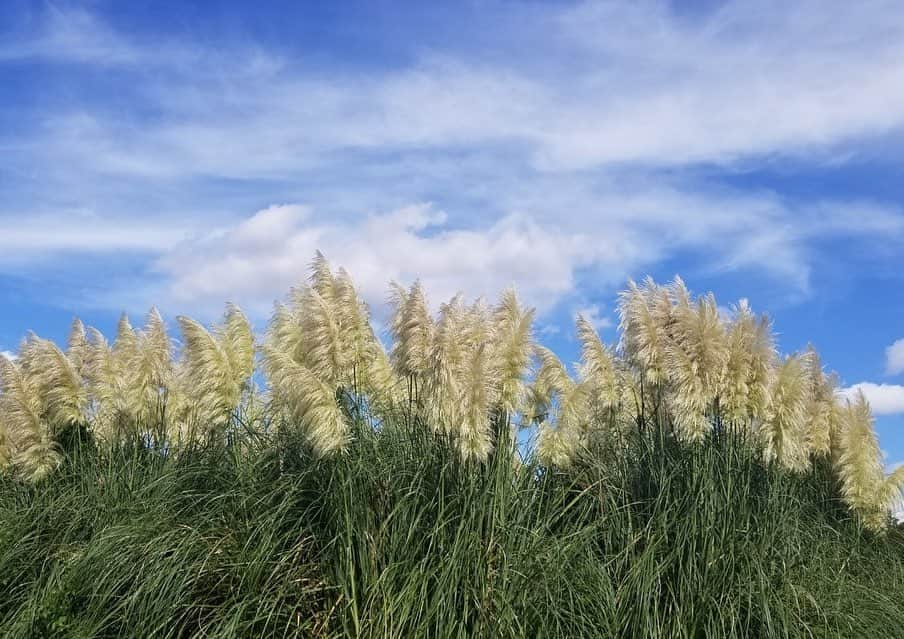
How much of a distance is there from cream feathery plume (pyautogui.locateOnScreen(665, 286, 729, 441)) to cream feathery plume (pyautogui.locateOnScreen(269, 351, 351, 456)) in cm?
246

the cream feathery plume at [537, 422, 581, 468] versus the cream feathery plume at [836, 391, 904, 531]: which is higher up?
the cream feathery plume at [836, 391, 904, 531]

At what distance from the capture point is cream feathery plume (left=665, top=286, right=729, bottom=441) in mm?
6738

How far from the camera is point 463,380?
19.1 feet

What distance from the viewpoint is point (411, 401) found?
6586 mm

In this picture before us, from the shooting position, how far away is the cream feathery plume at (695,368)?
674 cm

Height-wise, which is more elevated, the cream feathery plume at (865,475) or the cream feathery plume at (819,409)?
the cream feathery plume at (819,409)

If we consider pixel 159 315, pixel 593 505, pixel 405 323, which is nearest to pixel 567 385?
pixel 593 505

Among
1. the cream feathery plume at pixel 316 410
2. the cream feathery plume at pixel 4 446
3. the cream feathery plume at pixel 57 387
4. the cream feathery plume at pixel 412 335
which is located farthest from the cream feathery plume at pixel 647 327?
the cream feathery plume at pixel 4 446

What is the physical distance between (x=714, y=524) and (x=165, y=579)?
343 centimetres

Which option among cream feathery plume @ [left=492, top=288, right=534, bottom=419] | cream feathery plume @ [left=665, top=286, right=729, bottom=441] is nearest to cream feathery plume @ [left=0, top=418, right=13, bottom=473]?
cream feathery plume @ [left=492, top=288, right=534, bottom=419]

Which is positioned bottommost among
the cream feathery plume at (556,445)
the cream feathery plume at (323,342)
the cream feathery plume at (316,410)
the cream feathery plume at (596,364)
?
the cream feathery plume at (316,410)

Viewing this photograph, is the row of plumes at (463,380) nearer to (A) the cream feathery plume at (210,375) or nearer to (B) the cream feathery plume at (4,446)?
(A) the cream feathery plume at (210,375)

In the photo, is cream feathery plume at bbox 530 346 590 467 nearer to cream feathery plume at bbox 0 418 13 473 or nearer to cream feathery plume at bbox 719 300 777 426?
cream feathery plume at bbox 719 300 777 426

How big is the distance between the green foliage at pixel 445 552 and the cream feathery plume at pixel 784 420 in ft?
0.50
